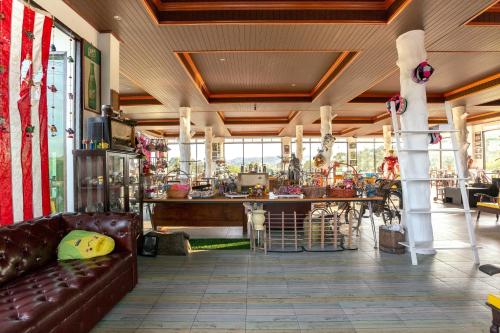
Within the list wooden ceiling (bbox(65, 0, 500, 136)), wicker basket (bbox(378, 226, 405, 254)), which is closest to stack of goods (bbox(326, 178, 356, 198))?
wicker basket (bbox(378, 226, 405, 254))

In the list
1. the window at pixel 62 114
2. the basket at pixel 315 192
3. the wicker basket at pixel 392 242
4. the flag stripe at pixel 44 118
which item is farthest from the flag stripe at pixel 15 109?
the wicker basket at pixel 392 242

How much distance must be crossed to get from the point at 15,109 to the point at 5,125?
0.21m

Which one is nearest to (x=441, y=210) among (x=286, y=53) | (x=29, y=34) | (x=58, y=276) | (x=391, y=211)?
(x=391, y=211)

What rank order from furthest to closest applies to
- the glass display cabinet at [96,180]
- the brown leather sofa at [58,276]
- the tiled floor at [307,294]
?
the glass display cabinet at [96,180], the tiled floor at [307,294], the brown leather sofa at [58,276]

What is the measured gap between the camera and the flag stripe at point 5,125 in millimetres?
3161

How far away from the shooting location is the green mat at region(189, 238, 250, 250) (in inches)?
221

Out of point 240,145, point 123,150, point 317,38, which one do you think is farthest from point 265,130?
point 123,150

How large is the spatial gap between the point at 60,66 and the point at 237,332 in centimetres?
434

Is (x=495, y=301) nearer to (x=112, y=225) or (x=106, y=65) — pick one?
(x=112, y=225)

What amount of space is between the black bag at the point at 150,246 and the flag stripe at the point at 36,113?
1.74 metres

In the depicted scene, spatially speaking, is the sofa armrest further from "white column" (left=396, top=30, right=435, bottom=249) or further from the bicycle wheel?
the bicycle wheel

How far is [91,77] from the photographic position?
516cm

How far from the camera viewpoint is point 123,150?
16.2 feet

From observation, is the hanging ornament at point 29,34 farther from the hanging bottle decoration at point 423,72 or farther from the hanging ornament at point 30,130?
the hanging bottle decoration at point 423,72
